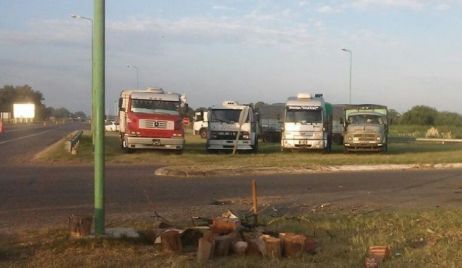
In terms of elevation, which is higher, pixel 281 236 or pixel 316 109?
pixel 316 109

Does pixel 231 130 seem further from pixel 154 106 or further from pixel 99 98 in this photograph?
pixel 99 98

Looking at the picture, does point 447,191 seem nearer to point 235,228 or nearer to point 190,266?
point 235,228

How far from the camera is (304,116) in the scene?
1303 inches

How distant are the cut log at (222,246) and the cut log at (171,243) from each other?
0.58 m

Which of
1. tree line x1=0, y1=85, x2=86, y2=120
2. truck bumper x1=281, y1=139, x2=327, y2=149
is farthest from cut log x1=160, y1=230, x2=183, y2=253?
tree line x1=0, y1=85, x2=86, y2=120

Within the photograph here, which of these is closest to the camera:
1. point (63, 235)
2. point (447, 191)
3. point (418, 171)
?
point (63, 235)

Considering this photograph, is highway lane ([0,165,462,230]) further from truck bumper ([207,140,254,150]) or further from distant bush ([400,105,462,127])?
distant bush ([400,105,462,127])

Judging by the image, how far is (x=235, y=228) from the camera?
848cm

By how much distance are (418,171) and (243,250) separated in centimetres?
1679

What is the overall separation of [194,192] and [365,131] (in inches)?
772

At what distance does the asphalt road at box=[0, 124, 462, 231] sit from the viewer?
12406 mm

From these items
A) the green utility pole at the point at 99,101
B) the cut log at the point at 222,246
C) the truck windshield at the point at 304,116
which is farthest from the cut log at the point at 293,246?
the truck windshield at the point at 304,116

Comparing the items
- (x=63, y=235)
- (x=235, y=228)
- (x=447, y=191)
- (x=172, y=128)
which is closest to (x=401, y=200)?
(x=447, y=191)

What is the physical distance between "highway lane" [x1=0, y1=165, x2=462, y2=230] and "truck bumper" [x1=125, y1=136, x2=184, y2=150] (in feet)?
24.1
